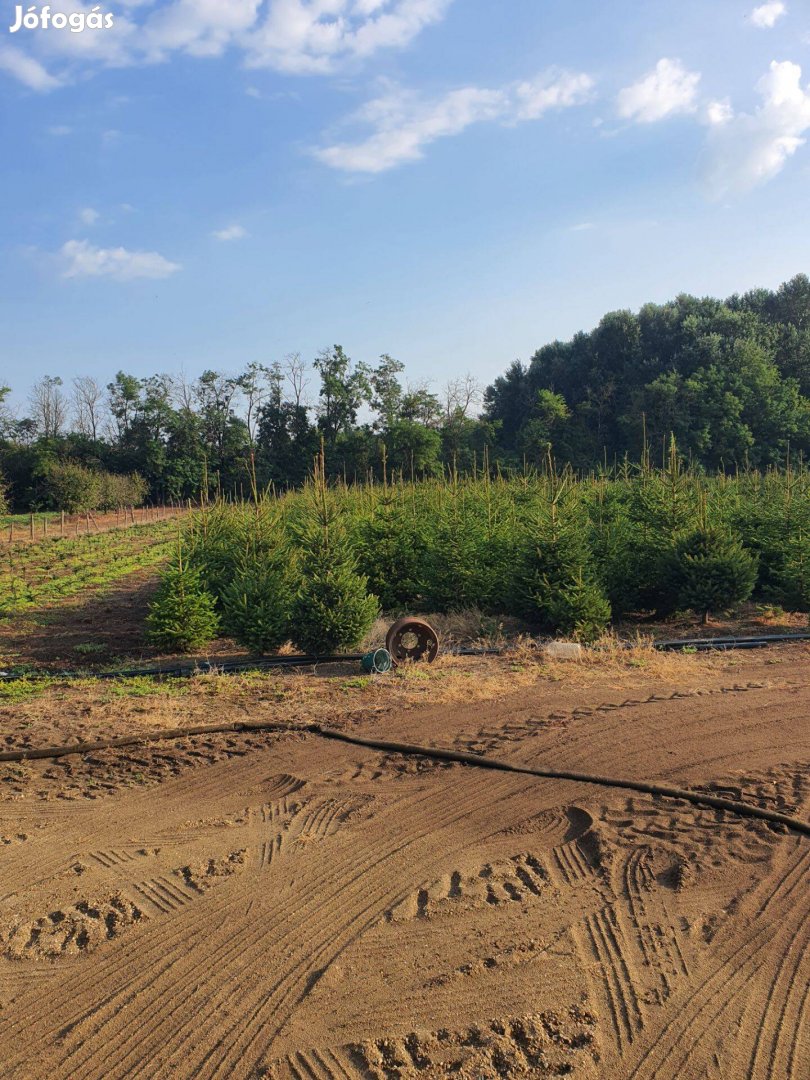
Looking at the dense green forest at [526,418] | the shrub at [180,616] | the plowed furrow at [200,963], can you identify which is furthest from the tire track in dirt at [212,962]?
the dense green forest at [526,418]

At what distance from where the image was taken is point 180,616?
1247 cm

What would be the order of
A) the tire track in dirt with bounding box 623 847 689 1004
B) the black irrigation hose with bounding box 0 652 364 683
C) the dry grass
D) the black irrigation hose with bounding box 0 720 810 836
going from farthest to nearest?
the black irrigation hose with bounding box 0 652 364 683
the dry grass
the black irrigation hose with bounding box 0 720 810 836
the tire track in dirt with bounding box 623 847 689 1004

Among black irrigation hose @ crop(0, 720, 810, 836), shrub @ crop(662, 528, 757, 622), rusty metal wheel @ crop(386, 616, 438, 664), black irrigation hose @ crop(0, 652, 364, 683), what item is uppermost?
shrub @ crop(662, 528, 757, 622)

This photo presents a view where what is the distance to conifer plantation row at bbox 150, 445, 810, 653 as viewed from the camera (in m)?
12.0

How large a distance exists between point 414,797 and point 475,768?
795 mm

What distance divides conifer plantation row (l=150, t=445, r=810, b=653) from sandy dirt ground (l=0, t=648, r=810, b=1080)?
446 centimetres

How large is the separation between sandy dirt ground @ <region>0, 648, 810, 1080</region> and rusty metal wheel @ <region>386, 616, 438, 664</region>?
317cm

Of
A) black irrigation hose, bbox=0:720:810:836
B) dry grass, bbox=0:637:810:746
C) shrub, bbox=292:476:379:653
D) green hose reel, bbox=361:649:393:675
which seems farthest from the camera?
shrub, bbox=292:476:379:653

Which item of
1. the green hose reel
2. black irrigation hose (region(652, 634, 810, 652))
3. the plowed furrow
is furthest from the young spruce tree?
the plowed furrow

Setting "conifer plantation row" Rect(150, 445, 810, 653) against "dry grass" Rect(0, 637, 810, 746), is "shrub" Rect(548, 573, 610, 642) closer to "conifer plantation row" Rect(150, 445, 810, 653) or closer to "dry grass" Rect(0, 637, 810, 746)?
"conifer plantation row" Rect(150, 445, 810, 653)

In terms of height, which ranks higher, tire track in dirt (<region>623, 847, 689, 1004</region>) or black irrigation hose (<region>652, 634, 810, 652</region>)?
black irrigation hose (<region>652, 634, 810, 652</region>)

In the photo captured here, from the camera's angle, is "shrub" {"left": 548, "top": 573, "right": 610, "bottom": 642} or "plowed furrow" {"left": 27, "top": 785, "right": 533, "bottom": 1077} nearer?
"plowed furrow" {"left": 27, "top": 785, "right": 533, "bottom": 1077}

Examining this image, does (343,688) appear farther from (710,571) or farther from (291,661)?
(710,571)

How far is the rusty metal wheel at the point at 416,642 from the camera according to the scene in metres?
10.9
